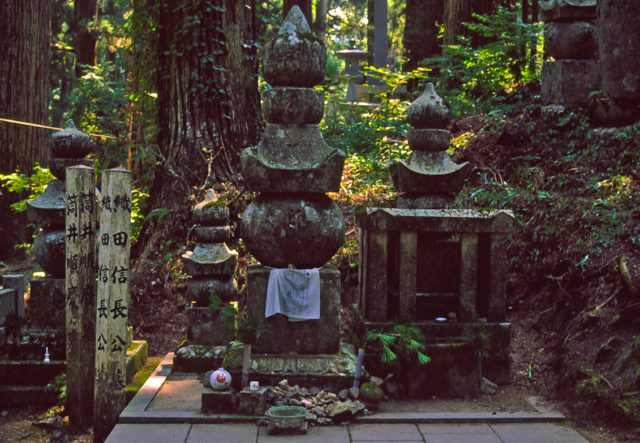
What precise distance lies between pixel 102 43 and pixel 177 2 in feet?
65.2

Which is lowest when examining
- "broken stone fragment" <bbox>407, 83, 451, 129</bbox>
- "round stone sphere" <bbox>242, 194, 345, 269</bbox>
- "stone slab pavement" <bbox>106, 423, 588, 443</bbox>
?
"stone slab pavement" <bbox>106, 423, 588, 443</bbox>

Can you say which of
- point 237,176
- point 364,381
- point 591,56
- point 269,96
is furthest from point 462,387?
point 591,56

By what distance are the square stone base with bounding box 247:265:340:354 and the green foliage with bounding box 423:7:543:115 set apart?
252 inches

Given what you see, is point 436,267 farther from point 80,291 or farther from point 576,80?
point 576,80

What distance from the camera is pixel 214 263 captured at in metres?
6.67

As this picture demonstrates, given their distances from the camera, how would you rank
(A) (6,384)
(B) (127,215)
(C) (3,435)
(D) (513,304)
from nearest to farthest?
(B) (127,215) → (C) (3,435) → (A) (6,384) → (D) (513,304)

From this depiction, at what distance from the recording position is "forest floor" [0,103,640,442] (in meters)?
5.77

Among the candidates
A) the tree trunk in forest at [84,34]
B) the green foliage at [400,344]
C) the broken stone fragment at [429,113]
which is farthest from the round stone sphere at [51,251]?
the tree trunk in forest at [84,34]

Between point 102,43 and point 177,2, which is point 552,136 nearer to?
point 177,2

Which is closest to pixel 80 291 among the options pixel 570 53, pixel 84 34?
pixel 570 53

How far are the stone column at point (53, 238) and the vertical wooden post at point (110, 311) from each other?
171cm

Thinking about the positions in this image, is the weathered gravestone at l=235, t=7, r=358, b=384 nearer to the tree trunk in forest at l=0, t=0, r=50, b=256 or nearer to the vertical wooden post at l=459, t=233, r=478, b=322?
the vertical wooden post at l=459, t=233, r=478, b=322

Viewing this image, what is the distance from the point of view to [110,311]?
530 centimetres

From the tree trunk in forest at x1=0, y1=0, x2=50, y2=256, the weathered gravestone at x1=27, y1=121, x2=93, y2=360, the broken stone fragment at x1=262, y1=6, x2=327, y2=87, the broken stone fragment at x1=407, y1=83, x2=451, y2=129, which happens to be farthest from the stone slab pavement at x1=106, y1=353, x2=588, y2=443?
the tree trunk in forest at x1=0, y1=0, x2=50, y2=256
